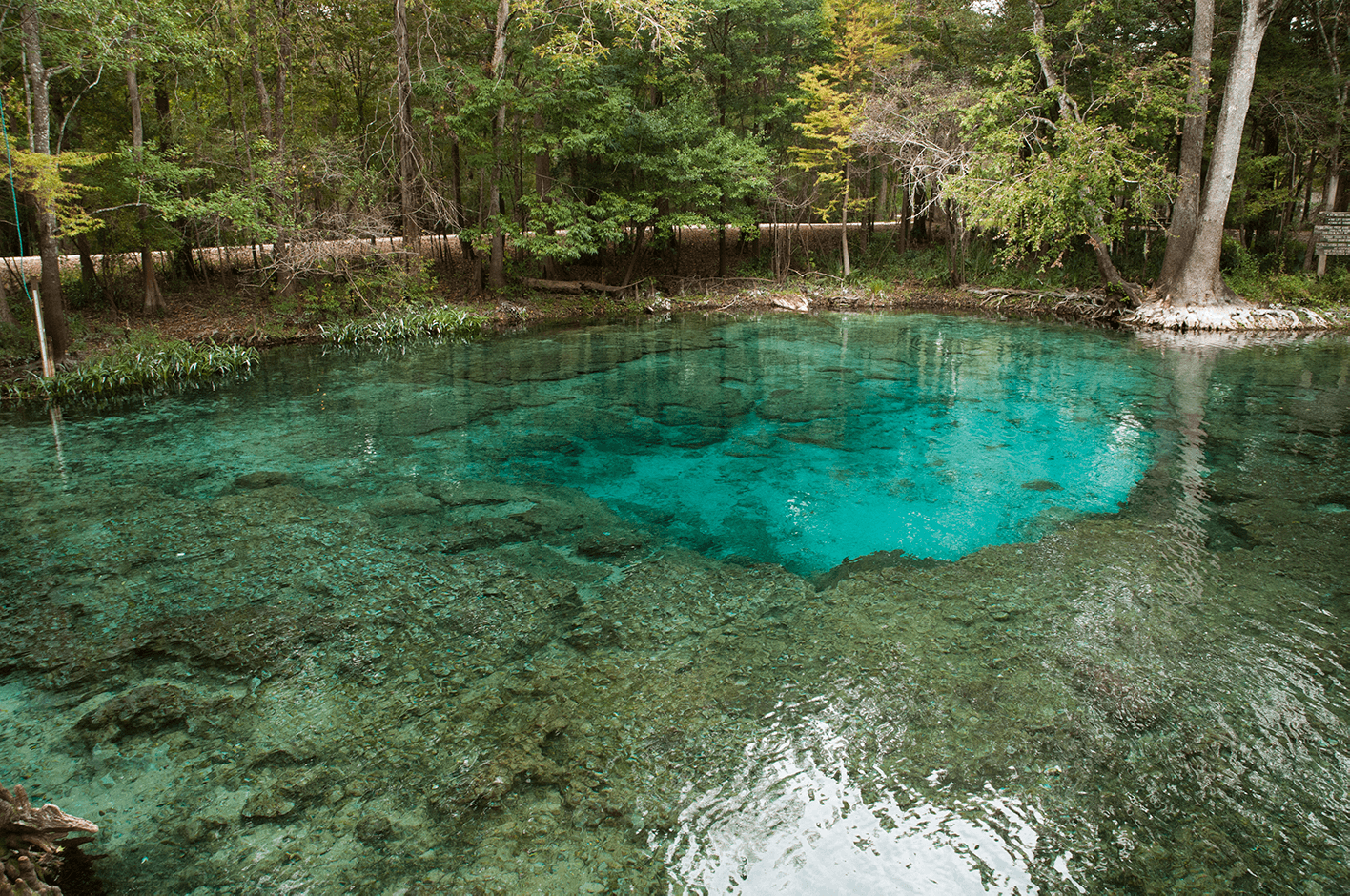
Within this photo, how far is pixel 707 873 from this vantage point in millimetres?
3176

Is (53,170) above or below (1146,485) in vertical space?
above

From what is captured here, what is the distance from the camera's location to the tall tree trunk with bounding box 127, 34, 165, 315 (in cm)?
1373

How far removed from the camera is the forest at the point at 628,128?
600 inches

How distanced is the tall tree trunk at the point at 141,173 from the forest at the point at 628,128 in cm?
7

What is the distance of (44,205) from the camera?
1115 cm

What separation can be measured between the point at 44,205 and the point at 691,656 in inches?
486

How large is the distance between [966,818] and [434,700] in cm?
283

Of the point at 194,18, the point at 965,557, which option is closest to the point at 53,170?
the point at 194,18

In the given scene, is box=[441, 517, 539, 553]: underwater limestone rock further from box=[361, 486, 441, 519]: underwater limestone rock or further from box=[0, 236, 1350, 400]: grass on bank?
box=[0, 236, 1350, 400]: grass on bank

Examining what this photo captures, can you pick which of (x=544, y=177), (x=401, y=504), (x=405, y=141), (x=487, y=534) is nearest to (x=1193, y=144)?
(x=544, y=177)

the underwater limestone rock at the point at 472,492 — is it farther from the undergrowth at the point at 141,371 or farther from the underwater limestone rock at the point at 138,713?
the undergrowth at the point at 141,371

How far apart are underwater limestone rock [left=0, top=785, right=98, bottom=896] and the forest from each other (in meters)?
11.0

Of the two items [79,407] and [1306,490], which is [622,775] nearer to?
[1306,490]

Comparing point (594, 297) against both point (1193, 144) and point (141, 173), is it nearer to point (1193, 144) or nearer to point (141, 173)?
point (141, 173)
